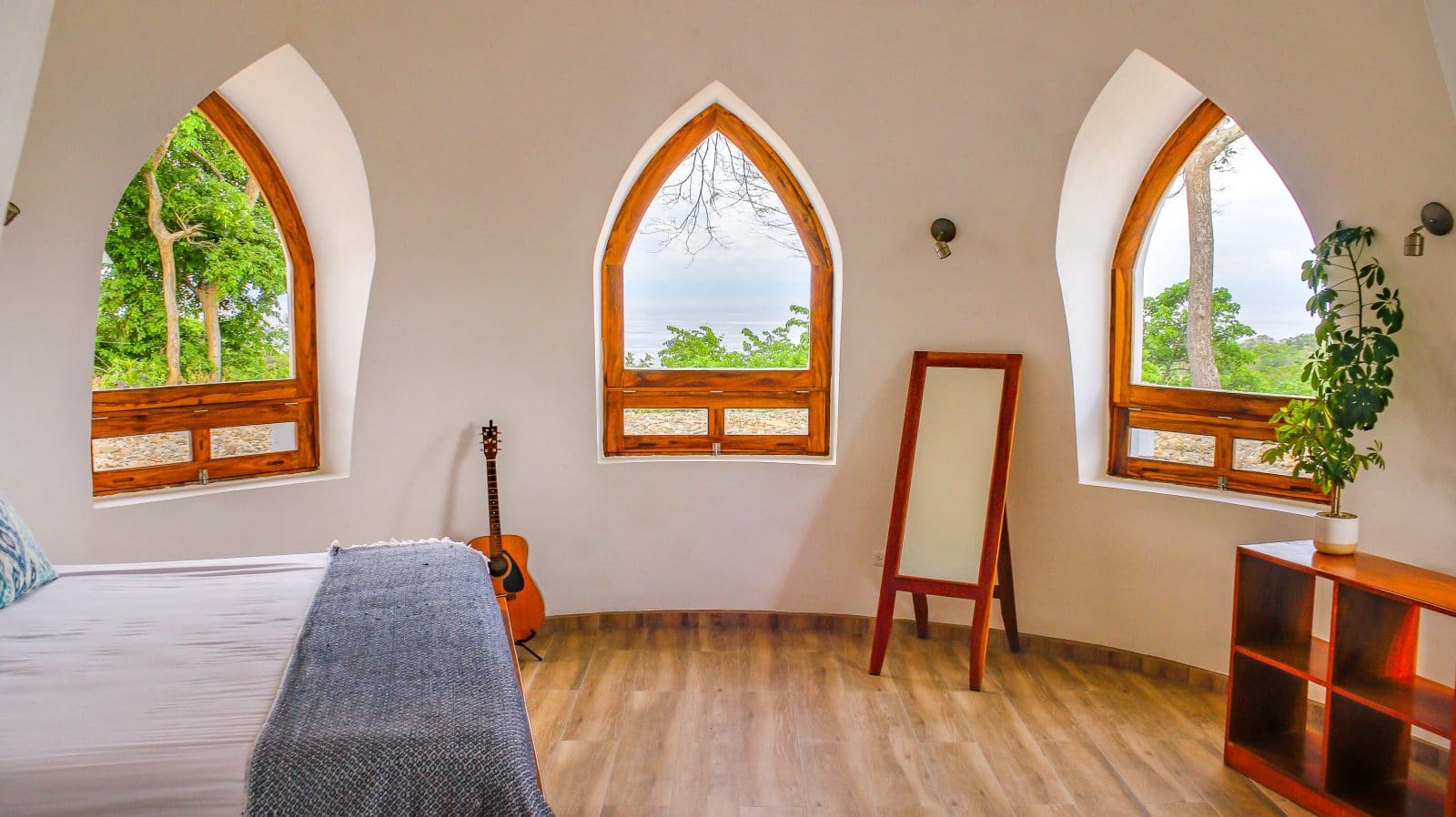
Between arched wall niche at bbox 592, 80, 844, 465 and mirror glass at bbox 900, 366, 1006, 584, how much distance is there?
1.49ft

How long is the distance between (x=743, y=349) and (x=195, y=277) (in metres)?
2.32

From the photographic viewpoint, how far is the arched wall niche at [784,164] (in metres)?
4.19

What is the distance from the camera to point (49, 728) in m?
1.96

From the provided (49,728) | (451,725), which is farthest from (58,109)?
(451,725)

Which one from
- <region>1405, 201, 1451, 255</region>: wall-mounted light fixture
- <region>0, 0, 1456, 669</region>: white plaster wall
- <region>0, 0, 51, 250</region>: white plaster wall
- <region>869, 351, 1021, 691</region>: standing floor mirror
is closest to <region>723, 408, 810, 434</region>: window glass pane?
<region>0, 0, 1456, 669</region>: white plaster wall

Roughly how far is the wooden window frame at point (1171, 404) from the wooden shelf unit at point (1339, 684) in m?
0.66

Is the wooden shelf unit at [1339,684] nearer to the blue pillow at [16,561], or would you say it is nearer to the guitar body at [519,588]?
the guitar body at [519,588]

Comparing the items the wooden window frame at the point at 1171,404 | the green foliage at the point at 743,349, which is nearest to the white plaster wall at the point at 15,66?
the green foliage at the point at 743,349

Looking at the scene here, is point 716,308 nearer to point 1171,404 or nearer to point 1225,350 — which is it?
Answer: point 1171,404

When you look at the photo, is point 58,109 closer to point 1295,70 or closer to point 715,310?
point 715,310

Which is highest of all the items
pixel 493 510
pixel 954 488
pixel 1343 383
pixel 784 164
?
pixel 784 164

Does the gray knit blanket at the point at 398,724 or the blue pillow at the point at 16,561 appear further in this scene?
the blue pillow at the point at 16,561

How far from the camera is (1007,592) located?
4188 millimetres

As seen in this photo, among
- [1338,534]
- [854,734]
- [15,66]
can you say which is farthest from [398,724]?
[1338,534]
